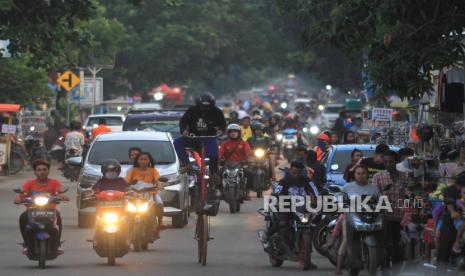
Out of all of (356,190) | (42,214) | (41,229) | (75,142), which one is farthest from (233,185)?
(356,190)

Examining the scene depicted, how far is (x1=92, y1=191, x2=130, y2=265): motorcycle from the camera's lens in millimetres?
17344

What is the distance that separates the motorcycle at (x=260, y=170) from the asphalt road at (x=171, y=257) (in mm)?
5872

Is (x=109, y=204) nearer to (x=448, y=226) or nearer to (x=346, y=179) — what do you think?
(x=346, y=179)

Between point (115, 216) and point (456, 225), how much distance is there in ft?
14.1

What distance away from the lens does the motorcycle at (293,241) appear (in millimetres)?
17297

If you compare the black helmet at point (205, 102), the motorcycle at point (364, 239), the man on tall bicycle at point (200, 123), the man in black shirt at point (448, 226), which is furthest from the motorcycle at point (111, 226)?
the man in black shirt at point (448, 226)

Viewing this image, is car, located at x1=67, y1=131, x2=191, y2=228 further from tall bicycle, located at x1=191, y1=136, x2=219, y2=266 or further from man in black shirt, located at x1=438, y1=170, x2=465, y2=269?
man in black shirt, located at x1=438, y1=170, x2=465, y2=269

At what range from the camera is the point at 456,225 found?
15258 millimetres

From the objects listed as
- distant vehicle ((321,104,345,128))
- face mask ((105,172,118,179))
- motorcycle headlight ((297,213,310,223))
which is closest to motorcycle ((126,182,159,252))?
face mask ((105,172,118,179))

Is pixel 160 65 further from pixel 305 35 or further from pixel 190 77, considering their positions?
pixel 305 35

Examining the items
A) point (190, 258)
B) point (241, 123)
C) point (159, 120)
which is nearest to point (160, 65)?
point (241, 123)

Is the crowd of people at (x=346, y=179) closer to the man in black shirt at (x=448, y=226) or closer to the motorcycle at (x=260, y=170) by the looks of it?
the man in black shirt at (x=448, y=226)

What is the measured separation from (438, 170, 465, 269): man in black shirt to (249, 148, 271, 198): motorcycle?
16202 millimetres

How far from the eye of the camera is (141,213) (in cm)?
1872
